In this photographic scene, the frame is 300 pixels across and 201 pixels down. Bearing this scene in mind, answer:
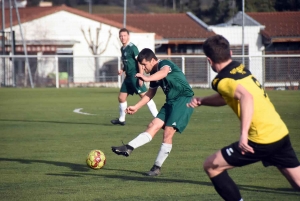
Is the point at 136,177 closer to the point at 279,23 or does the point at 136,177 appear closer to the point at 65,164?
the point at 65,164

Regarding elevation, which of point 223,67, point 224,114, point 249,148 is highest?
point 223,67

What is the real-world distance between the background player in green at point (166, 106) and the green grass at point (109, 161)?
49 centimetres

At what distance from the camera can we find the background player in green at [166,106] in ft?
29.8

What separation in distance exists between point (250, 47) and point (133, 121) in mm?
22813

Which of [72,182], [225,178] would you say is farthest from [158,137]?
[225,178]

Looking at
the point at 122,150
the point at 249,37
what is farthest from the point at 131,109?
the point at 249,37

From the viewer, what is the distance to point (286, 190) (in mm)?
8086

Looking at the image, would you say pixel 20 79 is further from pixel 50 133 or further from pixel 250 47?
pixel 50 133

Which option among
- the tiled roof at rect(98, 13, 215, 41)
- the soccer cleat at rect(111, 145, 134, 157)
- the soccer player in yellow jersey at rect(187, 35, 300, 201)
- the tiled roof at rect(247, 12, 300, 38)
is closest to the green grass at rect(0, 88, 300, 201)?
the soccer cleat at rect(111, 145, 134, 157)

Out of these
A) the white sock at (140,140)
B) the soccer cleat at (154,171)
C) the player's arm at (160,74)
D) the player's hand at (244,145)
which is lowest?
the soccer cleat at (154,171)

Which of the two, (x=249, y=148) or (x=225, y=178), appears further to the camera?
(x=225, y=178)

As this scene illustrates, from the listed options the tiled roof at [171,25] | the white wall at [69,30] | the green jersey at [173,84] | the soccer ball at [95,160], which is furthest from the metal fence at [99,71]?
the soccer ball at [95,160]

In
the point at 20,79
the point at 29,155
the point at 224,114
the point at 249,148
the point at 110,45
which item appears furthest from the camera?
the point at 110,45

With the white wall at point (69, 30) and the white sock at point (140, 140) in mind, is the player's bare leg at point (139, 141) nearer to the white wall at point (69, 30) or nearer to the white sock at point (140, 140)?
the white sock at point (140, 140)
